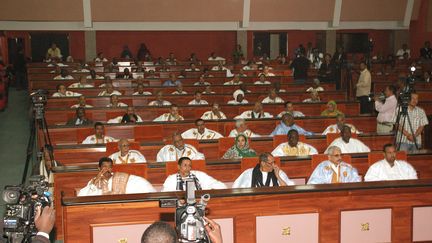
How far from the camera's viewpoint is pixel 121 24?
21203mm

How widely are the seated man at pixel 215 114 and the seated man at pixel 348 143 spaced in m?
2.90

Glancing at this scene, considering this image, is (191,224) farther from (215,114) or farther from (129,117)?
(215,114)

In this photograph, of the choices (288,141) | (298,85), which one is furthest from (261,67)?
(288,141)

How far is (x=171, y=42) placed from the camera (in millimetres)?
24688

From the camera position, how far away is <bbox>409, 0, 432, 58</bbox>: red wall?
22.9 metres

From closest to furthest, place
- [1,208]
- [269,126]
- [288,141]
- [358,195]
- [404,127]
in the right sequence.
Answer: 1. [358,195]
2. [1,208]
3. [288,141]
4. [404,127]
5. [269,126]

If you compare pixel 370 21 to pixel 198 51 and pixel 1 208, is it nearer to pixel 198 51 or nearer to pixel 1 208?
pixel 198 51

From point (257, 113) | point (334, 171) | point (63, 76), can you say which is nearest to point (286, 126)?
point (257, 113)

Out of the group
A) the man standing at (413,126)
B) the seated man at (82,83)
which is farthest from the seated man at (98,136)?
the seated man at (82,83)

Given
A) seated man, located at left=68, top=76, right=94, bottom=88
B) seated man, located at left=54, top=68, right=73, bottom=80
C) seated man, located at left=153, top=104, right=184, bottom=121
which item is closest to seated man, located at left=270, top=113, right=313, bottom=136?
seated man, located at left=153, top=104, right=184, bottom=121

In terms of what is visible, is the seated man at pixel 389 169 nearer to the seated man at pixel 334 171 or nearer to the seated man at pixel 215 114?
the seated man at pixel 334 171

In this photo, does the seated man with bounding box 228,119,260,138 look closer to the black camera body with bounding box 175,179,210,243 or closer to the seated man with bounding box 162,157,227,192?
the seated man with bounding box 162,157,227,192

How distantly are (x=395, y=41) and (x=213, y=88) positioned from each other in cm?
1058

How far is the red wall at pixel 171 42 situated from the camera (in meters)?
24.3
